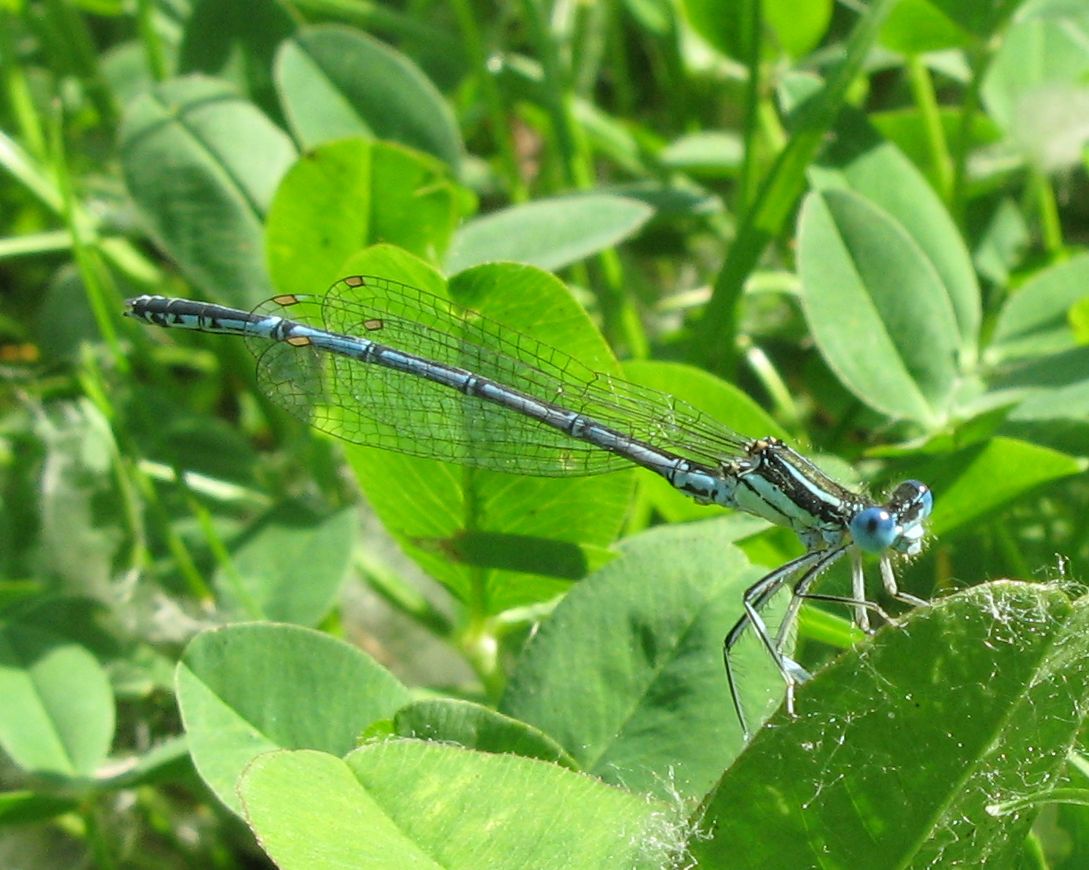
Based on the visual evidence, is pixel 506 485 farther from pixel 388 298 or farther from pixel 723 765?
pixel 723 765

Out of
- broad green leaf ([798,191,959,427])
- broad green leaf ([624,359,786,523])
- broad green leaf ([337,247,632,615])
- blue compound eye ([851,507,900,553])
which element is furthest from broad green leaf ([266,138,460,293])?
blue compound eye ([851,507,900,553])

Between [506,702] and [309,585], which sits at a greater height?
[506,702]

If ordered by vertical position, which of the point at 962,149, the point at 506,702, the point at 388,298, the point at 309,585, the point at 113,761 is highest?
the point at 962,149

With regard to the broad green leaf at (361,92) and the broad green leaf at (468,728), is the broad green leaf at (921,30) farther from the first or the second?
the broad green leaf at (468,728)

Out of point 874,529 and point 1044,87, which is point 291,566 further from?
point 1044,87

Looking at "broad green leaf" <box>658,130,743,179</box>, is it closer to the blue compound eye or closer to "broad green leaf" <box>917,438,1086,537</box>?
"broad green leaf" <box>917,438,1086,537</box>

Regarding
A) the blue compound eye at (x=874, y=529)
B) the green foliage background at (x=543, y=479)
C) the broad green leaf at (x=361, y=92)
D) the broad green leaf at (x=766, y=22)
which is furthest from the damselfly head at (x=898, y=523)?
the broad green leaf at (x=766, y=22)

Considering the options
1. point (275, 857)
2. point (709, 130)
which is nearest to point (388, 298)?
point (275, 857)

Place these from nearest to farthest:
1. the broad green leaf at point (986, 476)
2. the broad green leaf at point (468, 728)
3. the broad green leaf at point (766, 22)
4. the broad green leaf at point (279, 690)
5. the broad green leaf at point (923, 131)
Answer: the broad green leaf at point (468, 728) → the broad green leaf at point (279, 690) → the broad green leaf at point (986, 476) → the broad green leaf at point (923, 131) → the broad green leaf at point (766, 22)
